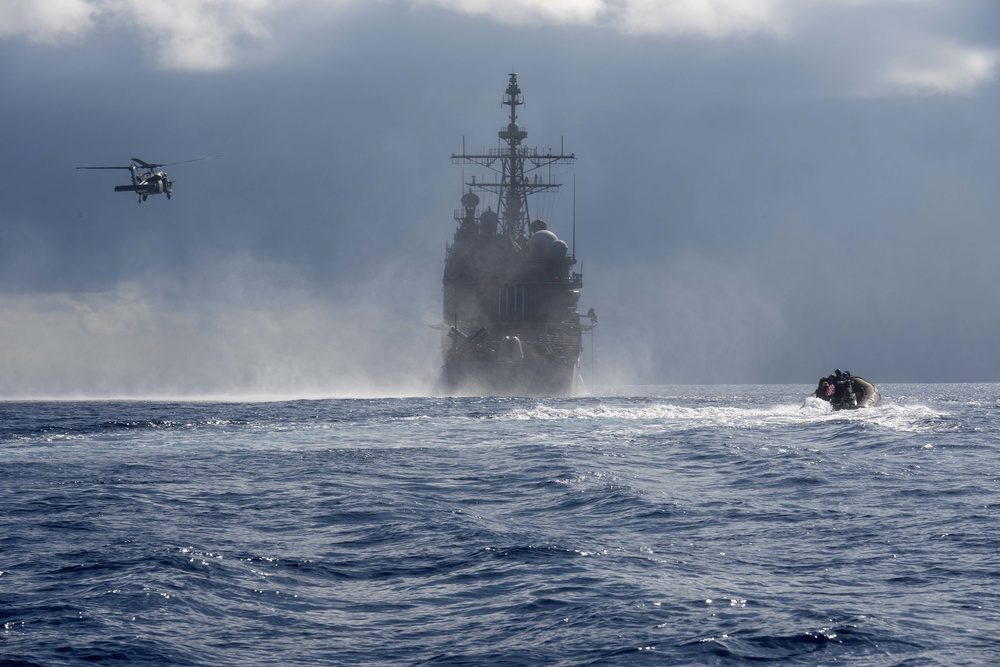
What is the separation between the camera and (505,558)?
1371 centimetres

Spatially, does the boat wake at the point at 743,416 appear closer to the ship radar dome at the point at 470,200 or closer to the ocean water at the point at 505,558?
the ocean water at the point at 505,558

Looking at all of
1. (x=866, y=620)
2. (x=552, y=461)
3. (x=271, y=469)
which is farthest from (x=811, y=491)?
(x=271, y=469)

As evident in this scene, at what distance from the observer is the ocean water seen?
9.86 m

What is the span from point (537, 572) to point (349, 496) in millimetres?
7499

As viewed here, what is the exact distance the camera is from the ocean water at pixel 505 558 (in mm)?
9859

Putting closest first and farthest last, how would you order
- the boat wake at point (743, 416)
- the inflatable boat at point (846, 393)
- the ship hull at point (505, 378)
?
the boat wake at point (743, 416), the inflatable boat at point (846, 393), the ship hull at point (505, 378)

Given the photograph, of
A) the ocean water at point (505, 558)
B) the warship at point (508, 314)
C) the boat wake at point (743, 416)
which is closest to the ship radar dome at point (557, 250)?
the warship at point (508, 314)

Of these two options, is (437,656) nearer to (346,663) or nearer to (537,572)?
(346,663)

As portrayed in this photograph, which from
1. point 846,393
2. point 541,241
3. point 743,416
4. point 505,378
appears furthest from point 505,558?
point 541,241

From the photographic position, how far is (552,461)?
25.8 metres

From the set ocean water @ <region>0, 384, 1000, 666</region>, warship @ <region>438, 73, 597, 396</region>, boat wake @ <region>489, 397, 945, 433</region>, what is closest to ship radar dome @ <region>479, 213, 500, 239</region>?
warship @ <region>438, 73, 597, 396</region>

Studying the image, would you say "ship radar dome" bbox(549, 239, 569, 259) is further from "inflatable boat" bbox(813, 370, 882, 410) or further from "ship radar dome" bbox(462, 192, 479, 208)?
"inflatable boat" bbox(813, 370, 882, 410)

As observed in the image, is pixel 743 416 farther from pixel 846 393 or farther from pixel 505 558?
pixel 505 558

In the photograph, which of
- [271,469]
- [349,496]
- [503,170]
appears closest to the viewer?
[349,496]
